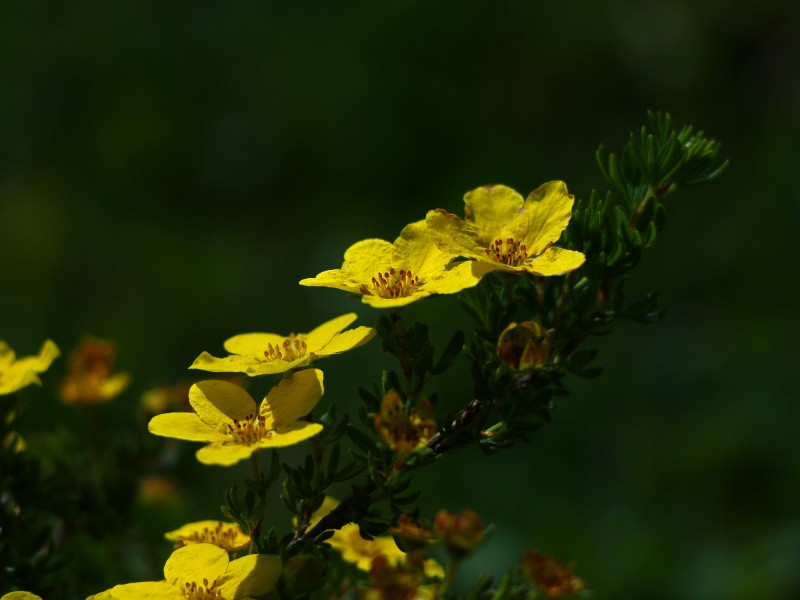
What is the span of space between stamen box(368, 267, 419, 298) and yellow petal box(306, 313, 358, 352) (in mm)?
59

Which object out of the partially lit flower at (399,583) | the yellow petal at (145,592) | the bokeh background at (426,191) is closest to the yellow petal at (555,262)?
the partially lit flower at (399,583)

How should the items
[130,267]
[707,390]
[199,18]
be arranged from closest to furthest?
[707,390]
[130,267]
[199,18]

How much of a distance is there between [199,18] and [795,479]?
4957 millimetres

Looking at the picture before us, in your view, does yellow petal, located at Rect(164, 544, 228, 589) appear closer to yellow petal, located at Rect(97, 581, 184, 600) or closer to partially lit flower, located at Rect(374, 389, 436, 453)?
yellow petal, located at Rect(97, 581, 184, 600)

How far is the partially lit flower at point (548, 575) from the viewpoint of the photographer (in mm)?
1545

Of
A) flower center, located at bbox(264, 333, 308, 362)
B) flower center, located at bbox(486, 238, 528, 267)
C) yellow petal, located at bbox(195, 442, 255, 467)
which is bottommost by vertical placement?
yellow petal, located at bbox(195, 442, 255, 467)

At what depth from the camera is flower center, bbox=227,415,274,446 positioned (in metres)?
1.75

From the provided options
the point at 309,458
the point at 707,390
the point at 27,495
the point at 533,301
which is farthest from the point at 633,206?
the point at 707,390

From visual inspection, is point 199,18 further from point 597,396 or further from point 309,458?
point 309,458

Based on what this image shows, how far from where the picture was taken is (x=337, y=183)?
6672 mm

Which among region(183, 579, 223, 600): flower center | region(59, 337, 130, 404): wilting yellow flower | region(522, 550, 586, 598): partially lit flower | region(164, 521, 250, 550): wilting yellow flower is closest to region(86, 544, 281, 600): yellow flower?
region(183, 579, 223, 600): flower center

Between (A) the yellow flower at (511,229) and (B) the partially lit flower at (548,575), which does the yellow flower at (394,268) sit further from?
(B) the partially lit flower at (548,575)

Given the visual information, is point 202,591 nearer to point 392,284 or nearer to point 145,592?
point 145,592

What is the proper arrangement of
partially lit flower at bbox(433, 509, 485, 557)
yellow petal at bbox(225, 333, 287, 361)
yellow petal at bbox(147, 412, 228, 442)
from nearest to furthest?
1. partially lit flower at bbox(433, 509, 485, 557)
2. yellow petal at bbox(147, 412, 228, 442)
3. yellow petal at bbox(225, 333, 287, 361)
